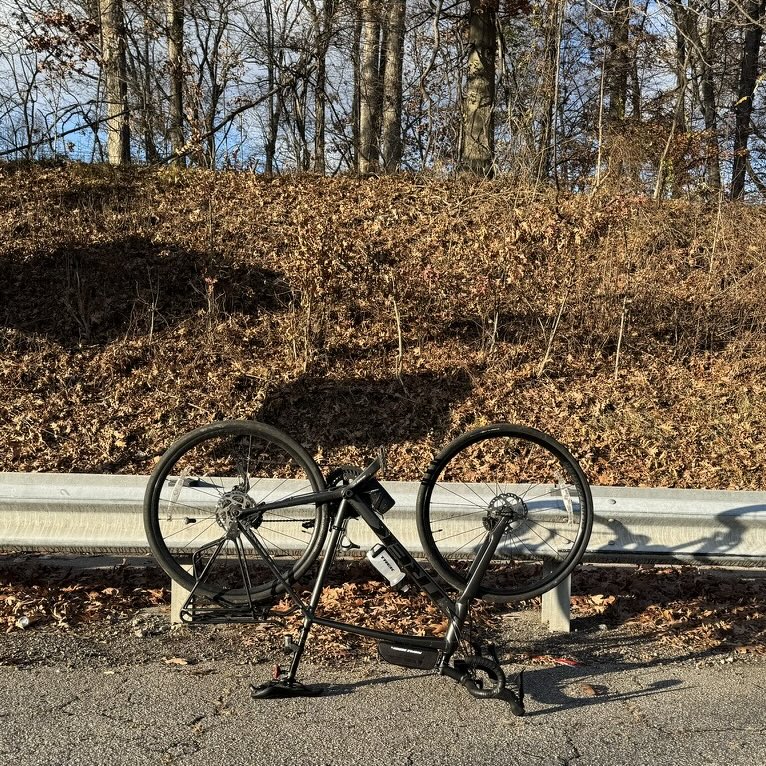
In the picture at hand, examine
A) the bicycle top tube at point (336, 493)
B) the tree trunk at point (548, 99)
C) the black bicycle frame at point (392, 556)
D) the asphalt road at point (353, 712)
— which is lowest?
the asphalt road at point (353, 712)

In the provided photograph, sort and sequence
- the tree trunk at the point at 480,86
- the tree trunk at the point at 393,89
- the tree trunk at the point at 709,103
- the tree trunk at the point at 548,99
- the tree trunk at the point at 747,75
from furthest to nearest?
the tree trunk at the point at 747,75
the tree trunk at the point at 393,89
the tree trunk at the point at 709,103
the tree trunk at the point at 480,86
the tree trunk at the point at 548,99

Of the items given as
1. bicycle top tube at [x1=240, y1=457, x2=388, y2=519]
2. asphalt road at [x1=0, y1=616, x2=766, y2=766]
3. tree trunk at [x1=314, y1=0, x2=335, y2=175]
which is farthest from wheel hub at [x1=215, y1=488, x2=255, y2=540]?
tree trunk at [x1=314, y1=0, x2=335, y2=175]

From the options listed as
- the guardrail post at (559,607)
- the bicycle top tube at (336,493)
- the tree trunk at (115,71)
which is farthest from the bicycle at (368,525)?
the tree trunk at (115,71)

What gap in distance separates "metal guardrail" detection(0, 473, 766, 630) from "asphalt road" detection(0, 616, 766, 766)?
19.4 inches

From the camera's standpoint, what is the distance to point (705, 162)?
1497cm

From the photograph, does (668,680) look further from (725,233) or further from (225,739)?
(725,233)

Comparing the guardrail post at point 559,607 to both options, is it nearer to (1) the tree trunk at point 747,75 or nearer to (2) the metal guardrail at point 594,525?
(2) the metal guardrail at point 594,525

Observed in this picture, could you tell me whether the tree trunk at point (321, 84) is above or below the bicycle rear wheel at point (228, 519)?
above

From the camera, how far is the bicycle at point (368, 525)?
3.65 metres

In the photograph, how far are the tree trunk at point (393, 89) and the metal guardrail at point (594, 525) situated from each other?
11848 millimetres

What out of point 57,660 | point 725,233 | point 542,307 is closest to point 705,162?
point 725,233

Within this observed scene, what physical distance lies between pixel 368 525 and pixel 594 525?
4.57ft

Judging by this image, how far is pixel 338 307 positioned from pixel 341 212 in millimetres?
2524

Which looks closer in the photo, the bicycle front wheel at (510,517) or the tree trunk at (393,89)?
the bicycle front wheel at (510,517)
